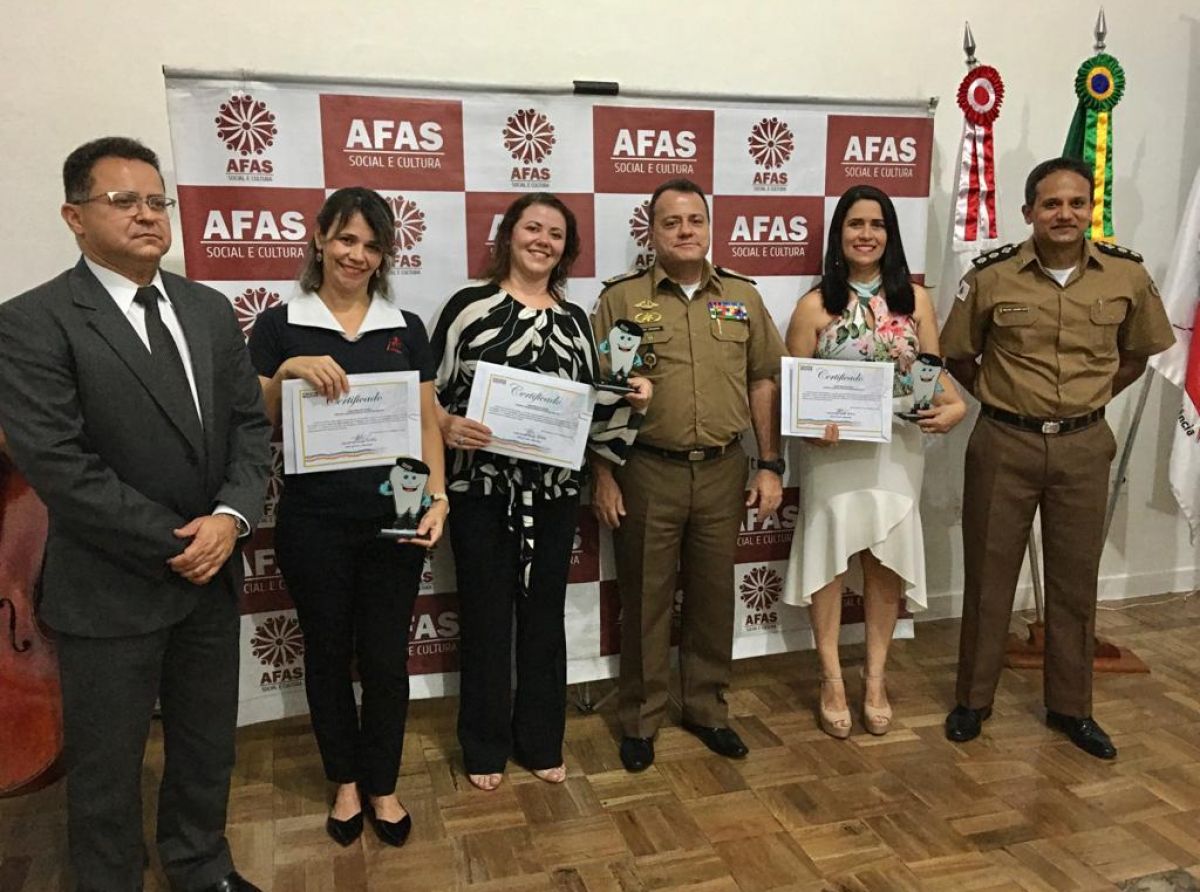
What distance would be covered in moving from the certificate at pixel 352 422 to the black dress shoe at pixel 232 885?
940mm

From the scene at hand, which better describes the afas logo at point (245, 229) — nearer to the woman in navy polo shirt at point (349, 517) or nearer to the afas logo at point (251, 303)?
the afas logo at point (251, 303)

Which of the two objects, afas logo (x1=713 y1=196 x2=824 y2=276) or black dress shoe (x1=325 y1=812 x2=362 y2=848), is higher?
afas logo (x1=713 y1=196 x2=824 y2=276)

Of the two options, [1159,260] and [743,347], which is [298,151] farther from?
[1159,260]

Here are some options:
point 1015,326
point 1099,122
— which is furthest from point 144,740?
point 1099,122

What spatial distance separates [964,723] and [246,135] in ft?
9.05

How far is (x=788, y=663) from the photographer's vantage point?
130 inches

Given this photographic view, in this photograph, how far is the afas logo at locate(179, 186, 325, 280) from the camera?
7.88 ft

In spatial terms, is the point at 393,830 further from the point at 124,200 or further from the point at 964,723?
the point at 964,723

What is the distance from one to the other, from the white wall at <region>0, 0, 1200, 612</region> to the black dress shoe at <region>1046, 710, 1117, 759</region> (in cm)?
97

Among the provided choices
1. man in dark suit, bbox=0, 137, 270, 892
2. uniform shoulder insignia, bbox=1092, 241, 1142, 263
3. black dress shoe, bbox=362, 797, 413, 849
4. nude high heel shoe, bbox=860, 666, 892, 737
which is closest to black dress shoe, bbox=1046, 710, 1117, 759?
nude high heel shoe, bbox=860, 666, 892, 737

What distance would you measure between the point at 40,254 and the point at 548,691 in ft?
6.87

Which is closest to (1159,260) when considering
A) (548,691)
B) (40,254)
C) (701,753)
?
(701,753)

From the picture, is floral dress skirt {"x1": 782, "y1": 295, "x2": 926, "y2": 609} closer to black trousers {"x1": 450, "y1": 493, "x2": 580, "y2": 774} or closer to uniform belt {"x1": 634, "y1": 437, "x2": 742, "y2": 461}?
uniform belt {"x1": 634, "y1": 437, "x2": 742, "y2": 461}

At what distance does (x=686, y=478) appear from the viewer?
8.25 ft
